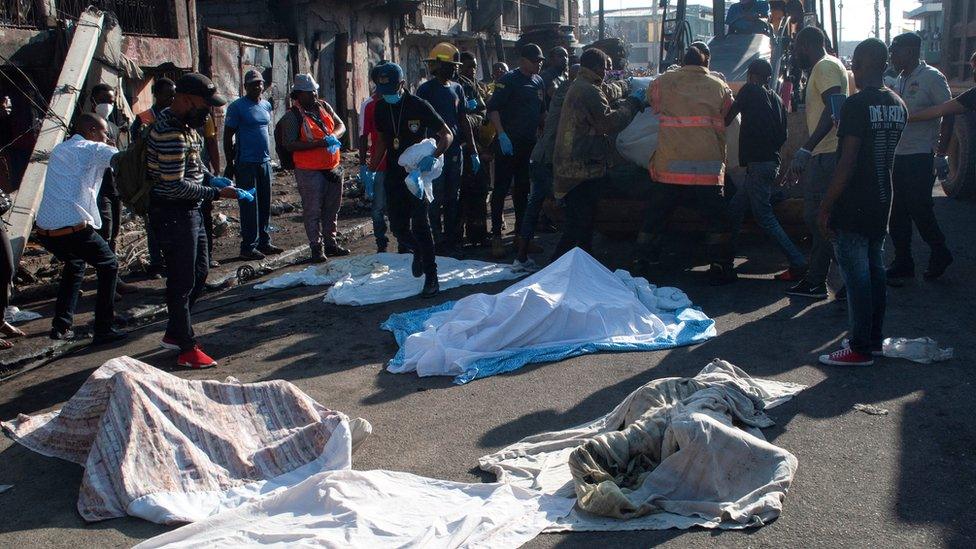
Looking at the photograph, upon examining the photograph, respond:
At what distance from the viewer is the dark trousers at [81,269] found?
6328 millimetres

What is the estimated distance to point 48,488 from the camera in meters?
4.18

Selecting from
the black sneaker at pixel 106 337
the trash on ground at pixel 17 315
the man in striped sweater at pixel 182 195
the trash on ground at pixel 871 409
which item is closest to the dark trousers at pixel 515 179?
the man in striped sweater at pixel 182 195

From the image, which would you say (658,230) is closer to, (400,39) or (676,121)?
(676,121)

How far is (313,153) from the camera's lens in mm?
8984

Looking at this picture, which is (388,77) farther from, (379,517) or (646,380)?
(379,517)

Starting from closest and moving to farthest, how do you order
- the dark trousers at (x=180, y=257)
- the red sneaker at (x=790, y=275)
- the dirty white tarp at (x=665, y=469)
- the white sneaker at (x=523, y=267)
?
1. the dirty white tarp at (x=665, y=469)
2. the dark trousers at (x=180, y=257)
3. the red sneaker at (x=790, y=275)
4. the white sneaker at (x=523, y=267)

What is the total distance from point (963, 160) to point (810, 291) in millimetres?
5341

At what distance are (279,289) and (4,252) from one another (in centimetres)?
240

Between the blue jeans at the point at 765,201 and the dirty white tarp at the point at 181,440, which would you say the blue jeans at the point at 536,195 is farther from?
the dirty white tarp at the point at 181,440

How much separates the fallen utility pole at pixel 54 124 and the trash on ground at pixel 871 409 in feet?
19.2

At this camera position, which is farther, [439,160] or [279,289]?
[279,289]

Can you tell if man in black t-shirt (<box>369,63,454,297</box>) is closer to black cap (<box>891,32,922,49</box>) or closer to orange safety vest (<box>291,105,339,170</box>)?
orange safety vest (<box>291,105,339,170</box>)

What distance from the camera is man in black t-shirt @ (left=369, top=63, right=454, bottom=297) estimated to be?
24.5 feet

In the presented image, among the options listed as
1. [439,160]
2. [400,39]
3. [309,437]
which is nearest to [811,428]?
[309,437]
